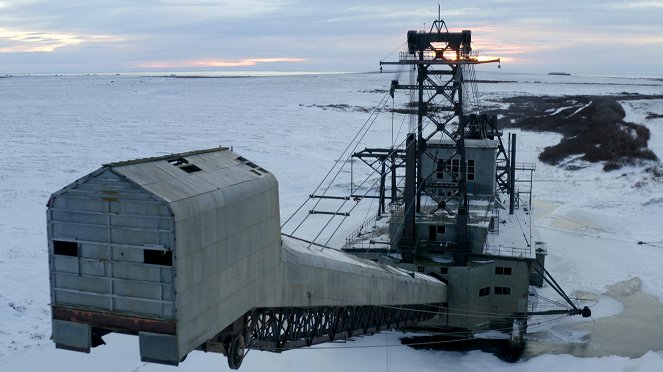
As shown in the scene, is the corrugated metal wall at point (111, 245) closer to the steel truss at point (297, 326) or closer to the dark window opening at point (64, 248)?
the dark window opening at point (64, 248)

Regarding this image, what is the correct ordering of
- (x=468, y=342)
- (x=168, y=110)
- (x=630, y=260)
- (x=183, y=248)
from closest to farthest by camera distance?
(x=183, y=248), (x=468, y=342), (x=630, y=260), (x=168, y=110)

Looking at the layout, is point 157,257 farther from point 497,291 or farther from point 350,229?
point 350,229

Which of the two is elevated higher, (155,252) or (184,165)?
(184,165)

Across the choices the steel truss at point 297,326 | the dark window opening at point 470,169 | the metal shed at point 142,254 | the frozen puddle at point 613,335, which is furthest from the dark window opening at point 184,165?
the dark window opening at point 470,169

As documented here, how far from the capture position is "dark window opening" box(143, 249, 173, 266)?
25.2 ft

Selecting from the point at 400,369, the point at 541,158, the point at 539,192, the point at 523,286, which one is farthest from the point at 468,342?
the point at 541,158

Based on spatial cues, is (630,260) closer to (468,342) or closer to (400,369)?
(468,342)

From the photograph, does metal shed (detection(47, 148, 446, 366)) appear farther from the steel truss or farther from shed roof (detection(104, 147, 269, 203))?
the steel truss

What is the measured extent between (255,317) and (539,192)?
42.2m

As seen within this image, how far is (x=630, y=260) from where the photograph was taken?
31828mm

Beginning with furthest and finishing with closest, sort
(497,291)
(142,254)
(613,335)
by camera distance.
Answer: (497,291) < (613,335) < (142,254)

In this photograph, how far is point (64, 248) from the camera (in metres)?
8.15

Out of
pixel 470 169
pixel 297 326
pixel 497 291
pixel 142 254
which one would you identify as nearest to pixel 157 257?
pixel 142 254

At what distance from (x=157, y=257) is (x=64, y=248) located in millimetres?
1400
